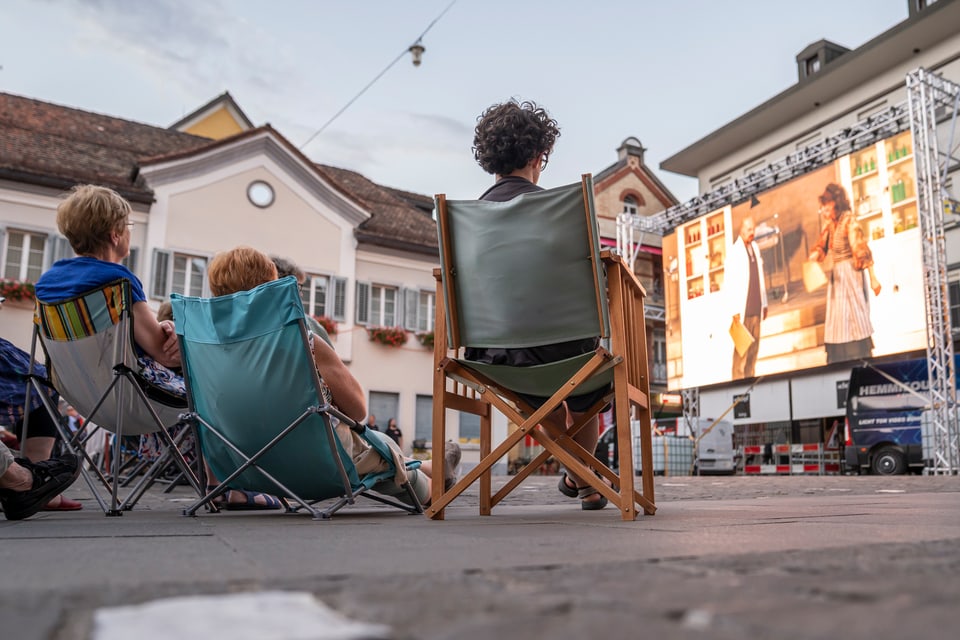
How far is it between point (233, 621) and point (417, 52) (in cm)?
1606

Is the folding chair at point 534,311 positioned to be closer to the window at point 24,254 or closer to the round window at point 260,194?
the window at point 24,254

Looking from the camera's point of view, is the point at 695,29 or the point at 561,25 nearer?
the point at 561,25

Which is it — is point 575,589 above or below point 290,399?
below

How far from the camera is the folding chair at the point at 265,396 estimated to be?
2912 mm

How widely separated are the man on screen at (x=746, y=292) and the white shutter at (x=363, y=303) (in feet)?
27.7

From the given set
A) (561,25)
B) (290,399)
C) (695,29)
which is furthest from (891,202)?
(290,399)

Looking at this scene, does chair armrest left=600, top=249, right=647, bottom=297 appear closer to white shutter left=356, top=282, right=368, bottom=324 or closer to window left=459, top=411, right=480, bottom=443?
white shutter left=356, top=282, right=368, bottom=324

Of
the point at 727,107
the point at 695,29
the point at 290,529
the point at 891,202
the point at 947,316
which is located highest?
the point at 727,107

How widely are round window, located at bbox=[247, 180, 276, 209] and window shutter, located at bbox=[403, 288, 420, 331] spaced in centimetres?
395

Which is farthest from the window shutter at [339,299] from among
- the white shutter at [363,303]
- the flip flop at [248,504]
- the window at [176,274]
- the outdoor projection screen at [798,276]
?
the flip flop at [248,504]

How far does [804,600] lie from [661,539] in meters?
0.88

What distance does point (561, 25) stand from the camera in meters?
11.6

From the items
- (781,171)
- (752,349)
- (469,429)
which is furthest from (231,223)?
(781,171)

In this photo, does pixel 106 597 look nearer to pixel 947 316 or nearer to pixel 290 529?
pixel 290 529
